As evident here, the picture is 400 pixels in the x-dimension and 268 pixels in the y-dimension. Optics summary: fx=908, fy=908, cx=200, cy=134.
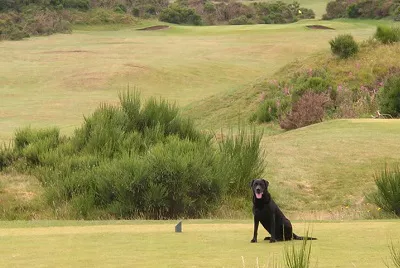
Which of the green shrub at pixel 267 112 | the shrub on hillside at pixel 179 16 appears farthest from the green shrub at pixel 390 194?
the shrub on hillside at pixel 179 16

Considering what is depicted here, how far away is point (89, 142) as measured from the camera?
18594 mm

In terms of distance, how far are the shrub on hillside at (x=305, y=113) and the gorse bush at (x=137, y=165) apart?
393 inches

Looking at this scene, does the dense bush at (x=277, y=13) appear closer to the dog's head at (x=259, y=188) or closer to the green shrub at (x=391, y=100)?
the green shrub at (x=391, y=100)

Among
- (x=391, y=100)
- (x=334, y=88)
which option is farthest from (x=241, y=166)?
(x=334, y=88)

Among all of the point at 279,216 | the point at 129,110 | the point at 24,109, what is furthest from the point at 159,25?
the point at 279,216

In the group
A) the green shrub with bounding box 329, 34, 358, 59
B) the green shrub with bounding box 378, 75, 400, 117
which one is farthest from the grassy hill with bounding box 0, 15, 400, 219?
the green shrub with bounding box 378, 75, 400, 117

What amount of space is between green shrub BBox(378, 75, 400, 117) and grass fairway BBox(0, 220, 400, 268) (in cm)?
1809

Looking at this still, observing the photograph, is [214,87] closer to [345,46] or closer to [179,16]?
[345,46]

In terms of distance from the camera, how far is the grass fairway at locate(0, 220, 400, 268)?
7.63 metres

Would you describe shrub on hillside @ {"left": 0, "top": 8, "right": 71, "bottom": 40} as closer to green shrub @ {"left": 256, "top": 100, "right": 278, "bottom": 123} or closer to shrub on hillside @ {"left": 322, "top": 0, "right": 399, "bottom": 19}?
shrub on hillside @ {"left": 322, "top": 0, "right": 399, "bottom": 19}

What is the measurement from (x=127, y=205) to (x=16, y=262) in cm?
720

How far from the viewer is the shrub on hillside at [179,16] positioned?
10561 cm

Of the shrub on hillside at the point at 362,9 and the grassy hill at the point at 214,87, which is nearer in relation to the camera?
the grassy hill at the point at 214,87

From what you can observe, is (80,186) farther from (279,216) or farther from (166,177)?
(279,216)
